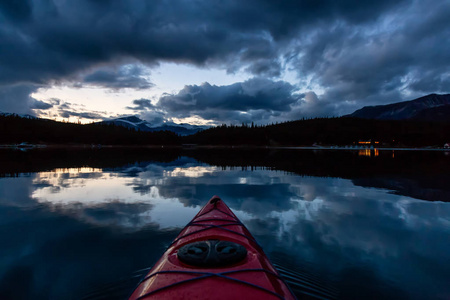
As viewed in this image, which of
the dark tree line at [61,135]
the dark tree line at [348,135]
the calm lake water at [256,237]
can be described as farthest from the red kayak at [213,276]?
the dark tree line at [348,135]

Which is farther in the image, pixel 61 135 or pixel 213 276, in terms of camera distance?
pixel 61 135

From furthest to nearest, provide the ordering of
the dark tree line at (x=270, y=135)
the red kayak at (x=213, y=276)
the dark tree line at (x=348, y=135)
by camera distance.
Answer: the dark tree line at (x=348, y=135)
the dark tree line at (x=270, y=135)
the red kayak at (x=213, y=276)

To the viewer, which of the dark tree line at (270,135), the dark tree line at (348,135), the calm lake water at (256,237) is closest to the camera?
the calm lake water at (256,237)

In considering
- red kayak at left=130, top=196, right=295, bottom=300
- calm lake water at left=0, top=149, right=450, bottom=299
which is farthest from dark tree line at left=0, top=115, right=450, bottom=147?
red kayak at left=130, top=196, right=295, bottom=300

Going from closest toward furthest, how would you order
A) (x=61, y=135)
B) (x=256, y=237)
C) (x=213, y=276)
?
(x=213, y=276) < (x=256, y=237) < (x=61, y=135)

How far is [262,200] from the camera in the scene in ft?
40.3

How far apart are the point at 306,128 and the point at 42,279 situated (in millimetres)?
201745

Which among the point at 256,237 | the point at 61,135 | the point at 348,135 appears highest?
the point at 61,135

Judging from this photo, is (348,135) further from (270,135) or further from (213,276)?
(213,276)

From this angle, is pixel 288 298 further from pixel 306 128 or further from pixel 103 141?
pixel 306 128

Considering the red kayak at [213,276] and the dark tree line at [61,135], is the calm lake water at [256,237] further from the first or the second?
the dark tree line at [61,135]

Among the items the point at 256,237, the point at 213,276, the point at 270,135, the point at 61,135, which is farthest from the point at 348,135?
the point at 61,135

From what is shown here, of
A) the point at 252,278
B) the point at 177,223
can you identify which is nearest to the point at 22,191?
the point at 177,223

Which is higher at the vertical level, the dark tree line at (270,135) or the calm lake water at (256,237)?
the dark tree line at (270,135)
